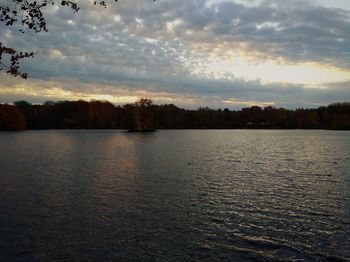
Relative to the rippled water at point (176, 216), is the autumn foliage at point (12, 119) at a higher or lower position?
→ higher

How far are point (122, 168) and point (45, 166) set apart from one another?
27.3 feet

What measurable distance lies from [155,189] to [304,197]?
9168mm

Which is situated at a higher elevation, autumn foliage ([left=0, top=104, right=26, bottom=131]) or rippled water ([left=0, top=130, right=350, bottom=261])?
autumn foliage ([left=0, top=104, right=26, bottom=131])

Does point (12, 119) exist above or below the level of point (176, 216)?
above

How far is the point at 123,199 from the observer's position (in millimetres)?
20734

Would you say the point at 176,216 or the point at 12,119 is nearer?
the point at 176,216

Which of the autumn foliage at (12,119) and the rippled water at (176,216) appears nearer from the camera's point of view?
the rippled water at (176,216)

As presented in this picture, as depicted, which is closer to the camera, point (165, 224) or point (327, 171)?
point (165, 224)

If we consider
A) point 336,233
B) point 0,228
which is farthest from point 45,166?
point 336,233

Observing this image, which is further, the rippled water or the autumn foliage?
the autumn foliage

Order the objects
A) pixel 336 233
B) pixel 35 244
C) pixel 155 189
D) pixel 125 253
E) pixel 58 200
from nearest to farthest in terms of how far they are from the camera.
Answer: pixel 125 253, pixel 35 244, pixel 336 233, pixel 58 200, pixel 155 189

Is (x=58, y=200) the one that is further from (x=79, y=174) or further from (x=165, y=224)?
(x=79, y=174)

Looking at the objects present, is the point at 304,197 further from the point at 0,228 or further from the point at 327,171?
the point at 0,228

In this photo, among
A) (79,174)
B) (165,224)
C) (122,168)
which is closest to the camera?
(165,224)
